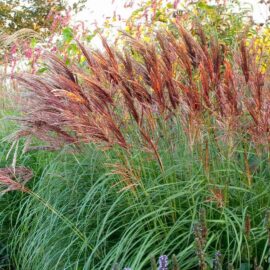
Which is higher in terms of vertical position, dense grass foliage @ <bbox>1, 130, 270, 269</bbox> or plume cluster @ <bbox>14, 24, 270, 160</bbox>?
plume cluster @ <bbox>14, 24, 270, 160</bbox>

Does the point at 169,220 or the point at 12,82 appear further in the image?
the point at 12,82

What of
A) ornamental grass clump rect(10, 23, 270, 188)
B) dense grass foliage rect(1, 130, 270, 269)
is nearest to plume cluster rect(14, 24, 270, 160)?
ornamental grass clump rect(10, 23, 270, 188)

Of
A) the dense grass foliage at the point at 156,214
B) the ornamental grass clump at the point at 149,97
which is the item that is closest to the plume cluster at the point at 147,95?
the ornamental grass clump at the point at 149,97

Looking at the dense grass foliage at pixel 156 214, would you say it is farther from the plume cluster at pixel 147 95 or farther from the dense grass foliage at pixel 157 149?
the plume cluster at pixel 147 95

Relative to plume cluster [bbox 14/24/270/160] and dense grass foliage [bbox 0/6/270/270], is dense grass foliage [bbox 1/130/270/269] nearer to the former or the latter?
dense grass foliage [bbox 0/6/270/270]

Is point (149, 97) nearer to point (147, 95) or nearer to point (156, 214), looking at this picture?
point (147, 95)

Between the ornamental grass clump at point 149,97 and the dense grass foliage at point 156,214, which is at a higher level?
the ornamental grass clump at point 149,97

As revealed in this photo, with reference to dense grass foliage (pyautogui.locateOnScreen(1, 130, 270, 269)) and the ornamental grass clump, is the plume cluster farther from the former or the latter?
dense grass foliage (pyautogui.locateOnScreen(1, 130, 270, 269))

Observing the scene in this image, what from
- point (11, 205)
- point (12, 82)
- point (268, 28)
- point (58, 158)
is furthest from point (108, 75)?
point (12, 82)

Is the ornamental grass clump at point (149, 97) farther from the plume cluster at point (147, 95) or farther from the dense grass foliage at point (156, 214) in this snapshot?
the dense grass foliage at point (156, 214)

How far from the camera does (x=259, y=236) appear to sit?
9.30 feet

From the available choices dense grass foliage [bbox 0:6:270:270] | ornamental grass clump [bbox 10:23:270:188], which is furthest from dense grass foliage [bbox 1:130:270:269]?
ornamental grass clump [bbox 10:23:270:188]

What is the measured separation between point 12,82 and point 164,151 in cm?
386

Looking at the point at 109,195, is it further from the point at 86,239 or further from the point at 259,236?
the point at 259,236
